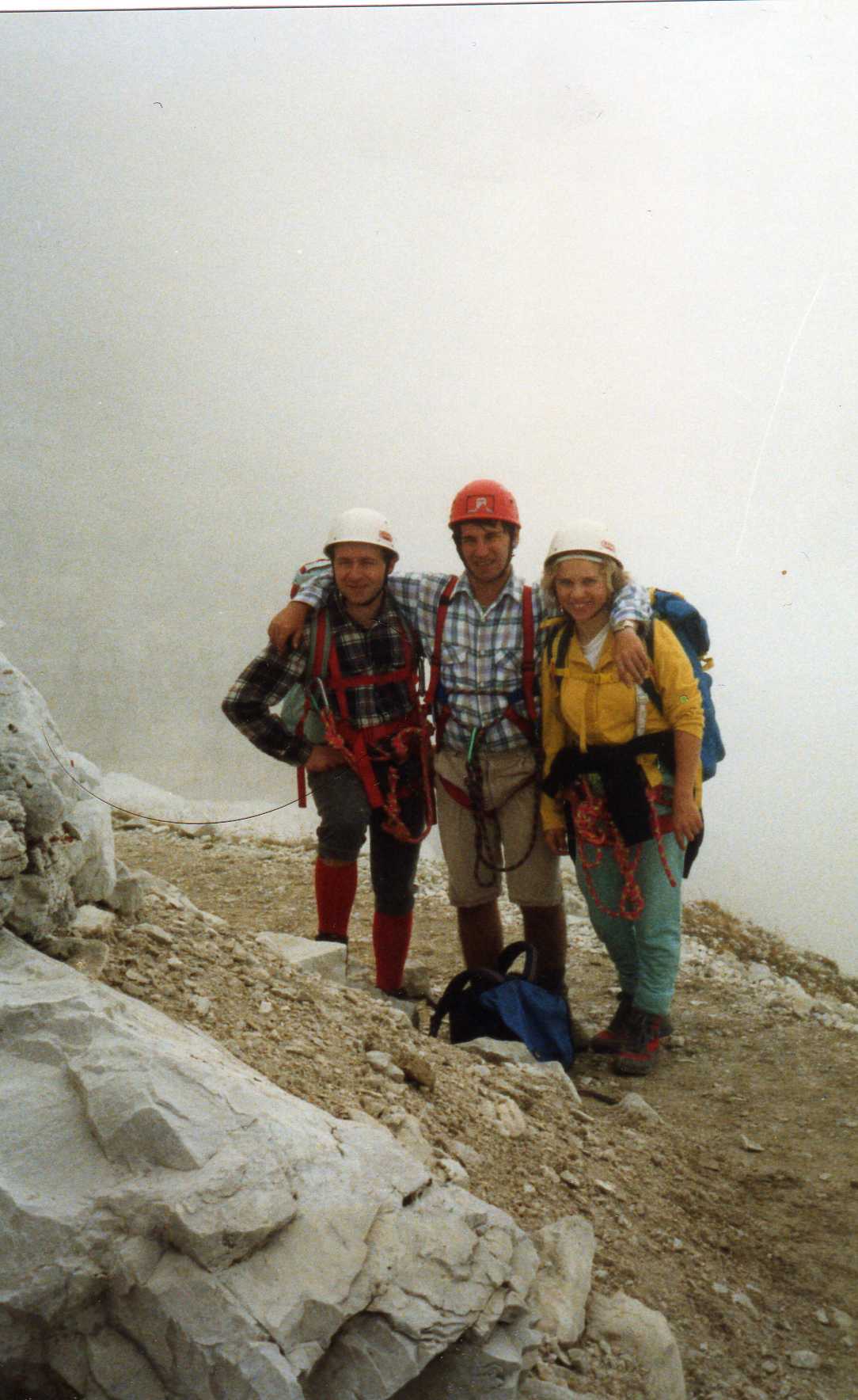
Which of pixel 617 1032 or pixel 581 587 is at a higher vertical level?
pixel 581 587

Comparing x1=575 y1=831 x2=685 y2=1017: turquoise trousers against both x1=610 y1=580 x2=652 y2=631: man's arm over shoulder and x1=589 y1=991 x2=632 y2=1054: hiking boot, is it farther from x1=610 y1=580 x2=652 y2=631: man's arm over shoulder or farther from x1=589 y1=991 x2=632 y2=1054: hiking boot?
x1=610 y1=580 x2=652 y2=631: man's arm over shoulder

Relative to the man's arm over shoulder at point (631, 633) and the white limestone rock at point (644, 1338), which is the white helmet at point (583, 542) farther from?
the white limestone rock at point (644, 1338)

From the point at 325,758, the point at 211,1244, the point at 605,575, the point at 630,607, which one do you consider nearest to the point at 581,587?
the point at 605,575

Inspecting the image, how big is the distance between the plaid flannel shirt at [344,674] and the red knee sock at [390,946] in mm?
1033

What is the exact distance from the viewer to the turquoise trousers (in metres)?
5.27

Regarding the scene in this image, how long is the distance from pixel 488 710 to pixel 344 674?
0.77 metres

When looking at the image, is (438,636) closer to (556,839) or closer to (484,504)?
(484,504)

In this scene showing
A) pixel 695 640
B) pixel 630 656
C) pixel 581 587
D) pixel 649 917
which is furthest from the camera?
pixel 649 917

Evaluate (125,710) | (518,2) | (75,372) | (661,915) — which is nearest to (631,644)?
(661,915)

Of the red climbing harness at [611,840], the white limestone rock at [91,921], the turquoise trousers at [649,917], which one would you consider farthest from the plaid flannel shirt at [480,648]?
the white limestone rock at [91,921]

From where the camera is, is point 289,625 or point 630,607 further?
point 289,625

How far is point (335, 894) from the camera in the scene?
5789 mm

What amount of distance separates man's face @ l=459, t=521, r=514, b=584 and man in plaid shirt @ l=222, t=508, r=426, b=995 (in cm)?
41

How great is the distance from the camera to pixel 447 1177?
333 centimetres
